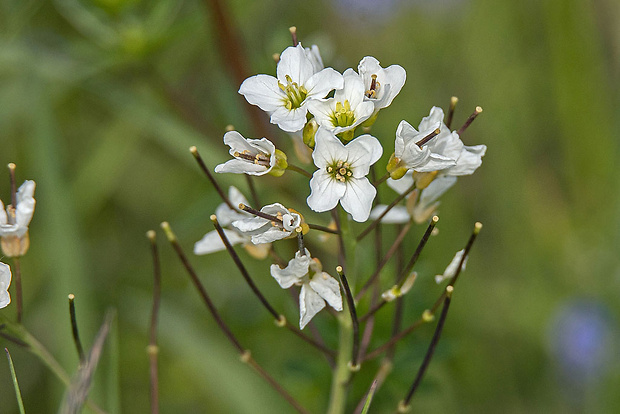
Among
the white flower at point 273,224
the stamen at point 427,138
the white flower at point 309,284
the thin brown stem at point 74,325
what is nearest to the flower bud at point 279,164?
the white flower at point 273,224

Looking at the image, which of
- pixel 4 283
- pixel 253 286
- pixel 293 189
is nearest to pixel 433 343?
pixel 253 286

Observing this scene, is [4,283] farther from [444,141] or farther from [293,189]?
[293,189]

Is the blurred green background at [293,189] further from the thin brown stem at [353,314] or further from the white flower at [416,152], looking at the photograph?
the white flower at [416,152]

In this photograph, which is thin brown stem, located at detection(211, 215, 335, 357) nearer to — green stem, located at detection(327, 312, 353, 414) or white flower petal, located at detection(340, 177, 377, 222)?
green stem, located at detection(327, 312, 353, 414)

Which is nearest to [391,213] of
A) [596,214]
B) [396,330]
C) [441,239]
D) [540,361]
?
[396,330]

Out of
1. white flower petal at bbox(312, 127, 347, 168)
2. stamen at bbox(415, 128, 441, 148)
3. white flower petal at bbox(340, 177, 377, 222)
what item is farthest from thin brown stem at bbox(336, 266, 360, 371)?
stamen at bbox(415, 128, 441, 148)

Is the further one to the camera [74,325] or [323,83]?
[74,325]

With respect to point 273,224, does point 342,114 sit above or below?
above
